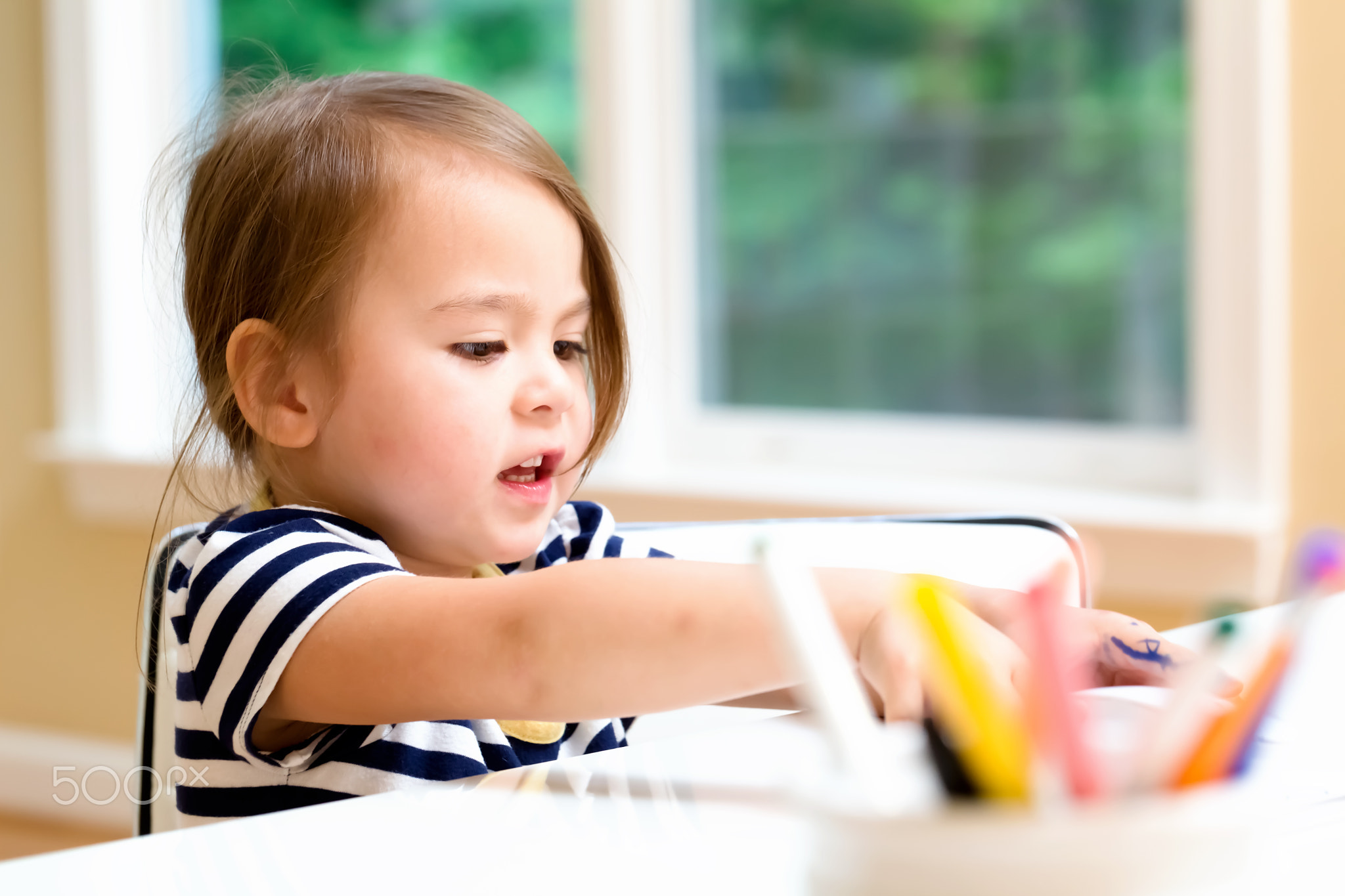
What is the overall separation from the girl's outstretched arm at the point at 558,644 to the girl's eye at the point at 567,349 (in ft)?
0.71

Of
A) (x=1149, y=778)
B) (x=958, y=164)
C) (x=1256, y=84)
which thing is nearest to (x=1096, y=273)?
(x=958, y=164)

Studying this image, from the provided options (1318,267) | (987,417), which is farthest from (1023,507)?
(1318,267)

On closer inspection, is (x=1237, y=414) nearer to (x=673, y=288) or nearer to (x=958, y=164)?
(x=958, y=164)

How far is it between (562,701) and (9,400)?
2.05 m

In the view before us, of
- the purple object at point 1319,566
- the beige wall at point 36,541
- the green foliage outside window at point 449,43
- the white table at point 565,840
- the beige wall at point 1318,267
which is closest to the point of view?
the purple object at point 1319,566

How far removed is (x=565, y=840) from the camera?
1.22 ft

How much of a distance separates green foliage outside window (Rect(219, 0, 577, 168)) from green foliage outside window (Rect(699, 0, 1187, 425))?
25 centimetres

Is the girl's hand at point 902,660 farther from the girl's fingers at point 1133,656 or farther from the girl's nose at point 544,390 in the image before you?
the girl's nose at point 544,390

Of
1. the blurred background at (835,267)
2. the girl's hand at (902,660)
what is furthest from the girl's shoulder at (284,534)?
the blurred background at (835,267)

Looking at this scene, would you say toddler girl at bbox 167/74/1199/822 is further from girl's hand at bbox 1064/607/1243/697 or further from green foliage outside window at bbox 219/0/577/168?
green foliage outside window at bbox 219/0/577/168

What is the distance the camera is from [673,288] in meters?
1.82

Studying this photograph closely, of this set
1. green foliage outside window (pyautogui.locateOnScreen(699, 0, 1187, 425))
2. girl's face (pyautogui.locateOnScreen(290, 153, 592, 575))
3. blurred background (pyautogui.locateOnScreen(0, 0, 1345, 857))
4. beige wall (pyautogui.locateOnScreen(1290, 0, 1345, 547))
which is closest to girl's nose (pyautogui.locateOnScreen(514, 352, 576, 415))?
girl's face (pyautogui.locateOnScreen(290, 153, 592, 575))

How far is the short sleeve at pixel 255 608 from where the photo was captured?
0.52 m

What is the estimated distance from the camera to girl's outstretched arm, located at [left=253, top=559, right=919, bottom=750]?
458 mm
